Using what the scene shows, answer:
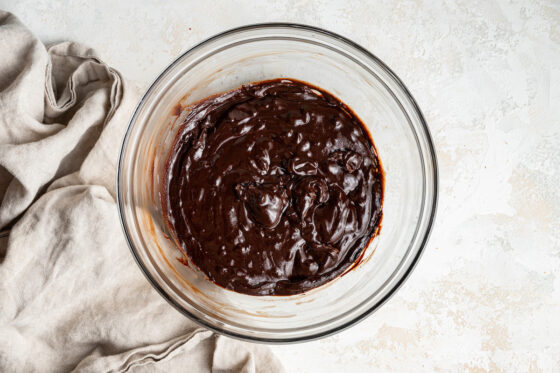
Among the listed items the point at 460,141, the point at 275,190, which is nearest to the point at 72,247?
the point at 275,190

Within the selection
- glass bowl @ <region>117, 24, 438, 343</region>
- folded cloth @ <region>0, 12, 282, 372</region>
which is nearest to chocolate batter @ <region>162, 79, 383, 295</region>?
glass bowl @ <region>117, 24, 438, 343</region>

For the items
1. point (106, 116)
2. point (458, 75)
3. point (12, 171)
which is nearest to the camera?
point (12, 171)

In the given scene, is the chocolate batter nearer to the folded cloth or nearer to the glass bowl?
the glass bowl

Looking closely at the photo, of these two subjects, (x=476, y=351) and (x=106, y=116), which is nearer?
(x=106, y=116)

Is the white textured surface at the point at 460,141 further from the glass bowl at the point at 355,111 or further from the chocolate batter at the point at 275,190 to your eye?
the chocolate batter at the point at 275,190

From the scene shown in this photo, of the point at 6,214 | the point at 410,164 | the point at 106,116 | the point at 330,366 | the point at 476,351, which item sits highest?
the point at 410,164

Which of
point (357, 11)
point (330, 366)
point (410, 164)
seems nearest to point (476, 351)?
point (330, 366)

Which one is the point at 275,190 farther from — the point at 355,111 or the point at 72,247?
the point at 72,247

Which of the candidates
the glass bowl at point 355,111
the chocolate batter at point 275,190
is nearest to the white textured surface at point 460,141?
the glass bowl at point 355,111

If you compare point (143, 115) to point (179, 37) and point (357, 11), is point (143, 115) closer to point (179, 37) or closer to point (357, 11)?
point (179, 37)
